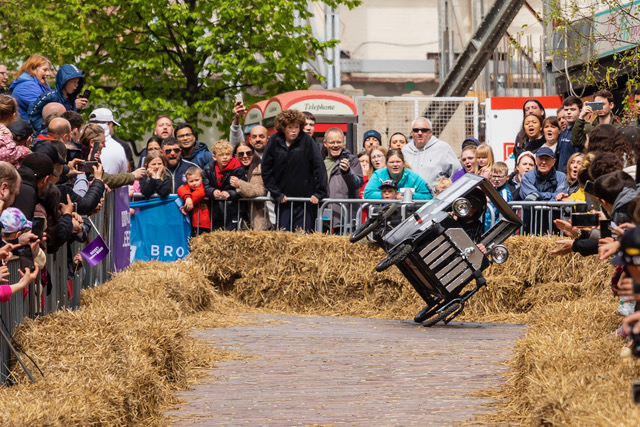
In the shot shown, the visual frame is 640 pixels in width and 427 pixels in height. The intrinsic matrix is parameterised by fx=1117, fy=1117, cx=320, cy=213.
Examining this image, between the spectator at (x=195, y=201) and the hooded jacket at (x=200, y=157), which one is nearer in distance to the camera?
the spectator at (x=195, y=201)

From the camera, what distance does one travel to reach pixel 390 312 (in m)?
12.8

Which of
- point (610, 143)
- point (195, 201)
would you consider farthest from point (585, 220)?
point (195, 201)

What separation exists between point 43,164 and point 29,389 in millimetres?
2180

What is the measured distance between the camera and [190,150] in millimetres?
14961

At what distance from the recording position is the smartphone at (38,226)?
7.46 meters

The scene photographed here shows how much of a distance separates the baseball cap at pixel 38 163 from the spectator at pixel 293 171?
6.31 metres

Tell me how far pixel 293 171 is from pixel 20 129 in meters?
5.19

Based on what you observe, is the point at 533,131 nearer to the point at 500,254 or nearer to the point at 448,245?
the point at 500,254

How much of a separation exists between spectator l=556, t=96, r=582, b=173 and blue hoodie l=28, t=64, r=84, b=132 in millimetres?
6002

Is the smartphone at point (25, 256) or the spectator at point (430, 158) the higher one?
the spectator at point (430, 158)

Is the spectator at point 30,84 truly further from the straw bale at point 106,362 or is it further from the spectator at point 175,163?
the straw bale at point 106,362

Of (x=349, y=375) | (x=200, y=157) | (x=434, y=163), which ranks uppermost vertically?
(x=200, y=157)

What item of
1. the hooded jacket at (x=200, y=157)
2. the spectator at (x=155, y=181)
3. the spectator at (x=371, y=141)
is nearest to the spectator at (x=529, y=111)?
the spectator at (x=371, y=141)

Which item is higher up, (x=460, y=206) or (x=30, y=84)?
(x=30, y=84)
